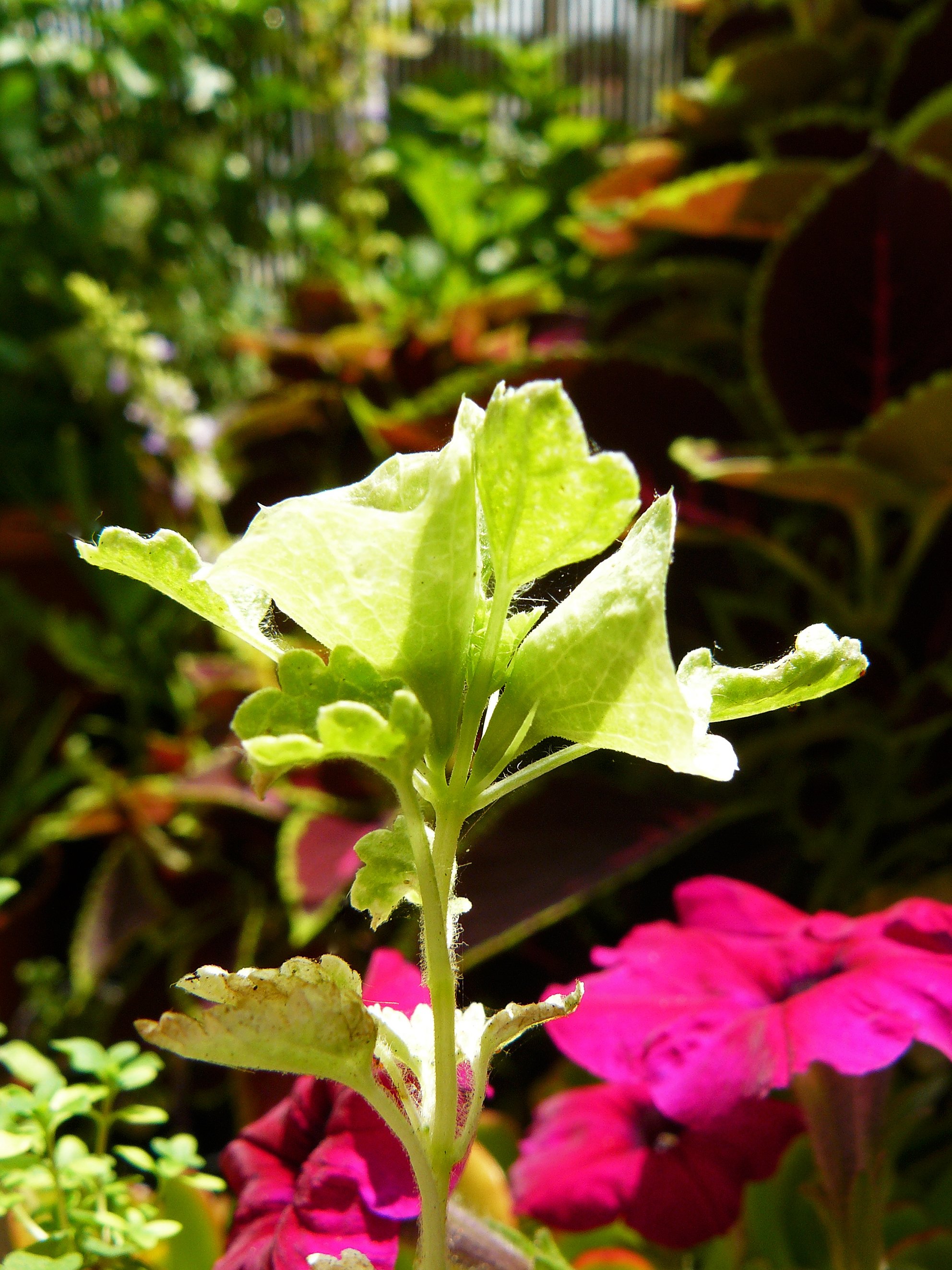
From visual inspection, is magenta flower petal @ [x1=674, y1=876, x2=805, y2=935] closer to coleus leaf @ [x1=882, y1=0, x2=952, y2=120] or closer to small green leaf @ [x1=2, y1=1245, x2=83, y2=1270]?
small green leaf @ [x1=2, y1=1245, x2=83, y2=1270]

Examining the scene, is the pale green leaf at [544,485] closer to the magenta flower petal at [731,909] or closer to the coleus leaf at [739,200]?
the magenta flower petal at [731,909]

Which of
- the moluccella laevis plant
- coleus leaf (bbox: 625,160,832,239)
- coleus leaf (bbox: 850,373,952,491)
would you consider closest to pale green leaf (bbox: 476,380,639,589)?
the moluccella laevis plant

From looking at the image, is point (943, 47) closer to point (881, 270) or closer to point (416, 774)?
point (881, 270)

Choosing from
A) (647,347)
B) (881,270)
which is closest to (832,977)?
(881,270)

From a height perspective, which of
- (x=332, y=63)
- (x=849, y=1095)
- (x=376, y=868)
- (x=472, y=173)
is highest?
(x=332, y=63)

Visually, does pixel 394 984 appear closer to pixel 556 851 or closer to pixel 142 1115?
pixel 142 1115
